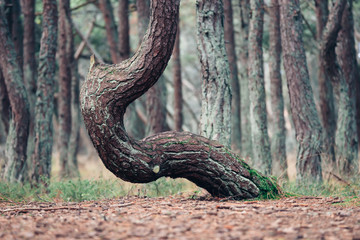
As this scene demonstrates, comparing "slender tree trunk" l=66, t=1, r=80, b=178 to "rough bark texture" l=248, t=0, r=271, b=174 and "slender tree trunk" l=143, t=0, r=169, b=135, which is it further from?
"rough bark texture" l=248, t=0, r=271, b=174

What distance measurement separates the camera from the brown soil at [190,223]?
3482mm

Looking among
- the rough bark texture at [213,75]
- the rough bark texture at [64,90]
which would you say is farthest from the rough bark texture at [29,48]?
the rough bark texture at [213,75]

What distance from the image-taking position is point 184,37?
105 feet

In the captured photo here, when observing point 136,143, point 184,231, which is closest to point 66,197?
point 136,143

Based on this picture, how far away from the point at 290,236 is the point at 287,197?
2.65 metres

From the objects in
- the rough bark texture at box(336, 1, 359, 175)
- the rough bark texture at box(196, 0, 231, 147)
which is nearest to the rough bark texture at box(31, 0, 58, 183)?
the rough bark texture at box(196, 0, 231, 147)

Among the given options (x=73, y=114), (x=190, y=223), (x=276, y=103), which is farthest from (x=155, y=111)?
(x=190, y=223)

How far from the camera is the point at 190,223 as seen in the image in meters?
3.82

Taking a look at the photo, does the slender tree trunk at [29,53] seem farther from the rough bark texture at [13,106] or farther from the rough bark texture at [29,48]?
the rough bark texture at [13,106]

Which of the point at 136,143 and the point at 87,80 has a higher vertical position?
the point at 87,80

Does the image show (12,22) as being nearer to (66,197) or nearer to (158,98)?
(158,98)

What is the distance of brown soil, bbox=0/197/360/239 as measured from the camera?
3482 millimetres

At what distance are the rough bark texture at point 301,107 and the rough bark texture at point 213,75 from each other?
2.35 meters

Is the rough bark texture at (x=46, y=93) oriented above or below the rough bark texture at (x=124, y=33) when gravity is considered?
below
